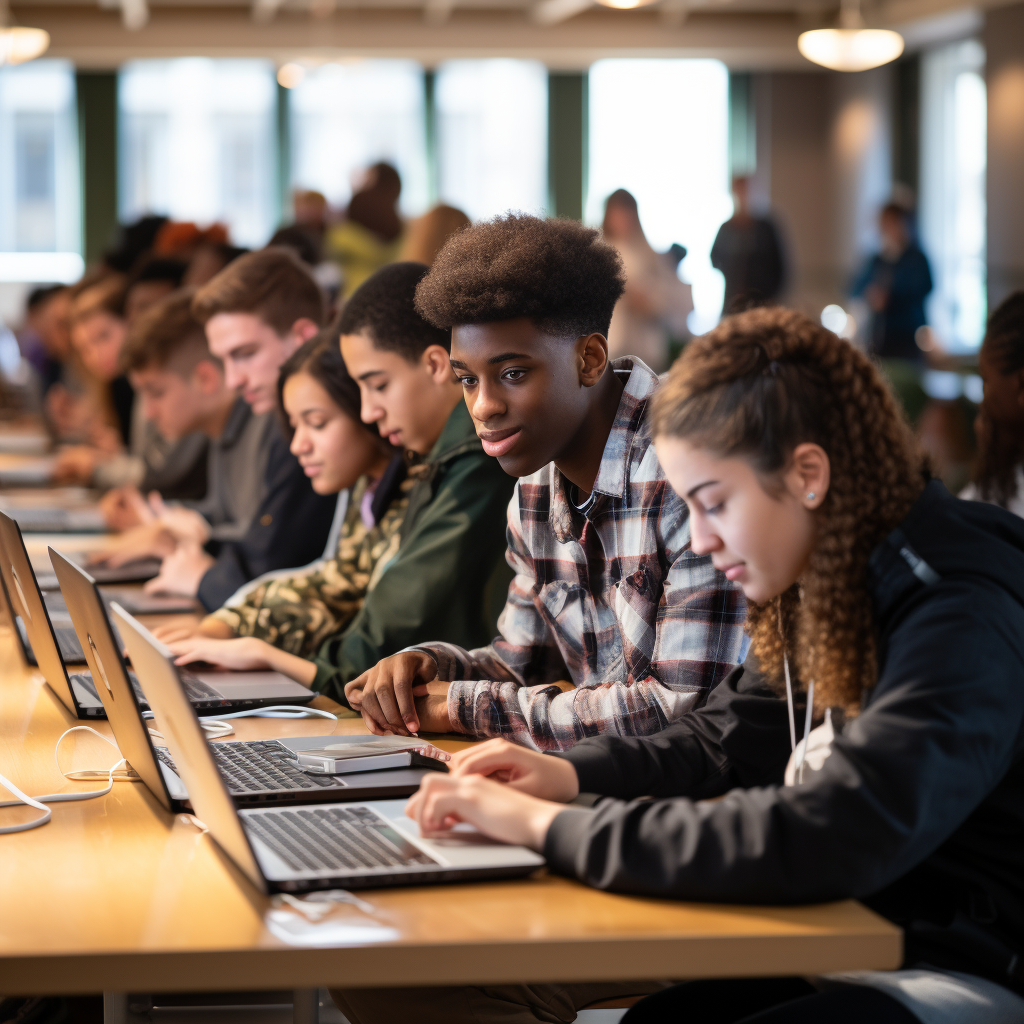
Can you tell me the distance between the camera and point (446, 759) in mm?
1396

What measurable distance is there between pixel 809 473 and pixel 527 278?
0.52 metres

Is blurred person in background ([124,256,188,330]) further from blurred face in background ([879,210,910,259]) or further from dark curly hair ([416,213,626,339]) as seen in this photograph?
blurred face in background ([879,210,910,259])

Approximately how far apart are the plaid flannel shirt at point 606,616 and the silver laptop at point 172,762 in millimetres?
220

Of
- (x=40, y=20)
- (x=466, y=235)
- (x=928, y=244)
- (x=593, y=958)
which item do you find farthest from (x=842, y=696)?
(x=40, y=20)

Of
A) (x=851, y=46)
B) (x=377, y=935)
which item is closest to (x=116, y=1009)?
(x=377, y=935)

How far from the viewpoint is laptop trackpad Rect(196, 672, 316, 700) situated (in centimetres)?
175

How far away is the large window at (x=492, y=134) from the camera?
1210 centimetres

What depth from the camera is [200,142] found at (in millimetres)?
12031

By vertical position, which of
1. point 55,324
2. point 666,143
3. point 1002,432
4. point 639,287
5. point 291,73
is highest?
point 291,73

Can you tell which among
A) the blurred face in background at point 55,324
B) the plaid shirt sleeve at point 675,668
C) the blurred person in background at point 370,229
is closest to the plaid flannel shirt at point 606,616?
the plaid shirt sleeve at point 675,668

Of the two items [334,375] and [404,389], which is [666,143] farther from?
[404,389]

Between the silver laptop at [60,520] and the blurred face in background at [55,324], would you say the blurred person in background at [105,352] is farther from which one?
the silver laptop at [60,520]

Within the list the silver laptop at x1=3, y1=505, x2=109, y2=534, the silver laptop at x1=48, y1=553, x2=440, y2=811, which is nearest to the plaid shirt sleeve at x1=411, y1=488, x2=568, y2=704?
the silver laptop at x1=48, y1=553, x2=440, y2=811

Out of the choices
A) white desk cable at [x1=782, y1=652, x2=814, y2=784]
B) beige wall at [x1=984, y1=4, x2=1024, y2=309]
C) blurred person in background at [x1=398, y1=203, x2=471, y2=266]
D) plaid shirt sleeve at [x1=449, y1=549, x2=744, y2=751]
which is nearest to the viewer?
white desk cable at [x1=782, y1=652, x2=814, y2=784]
